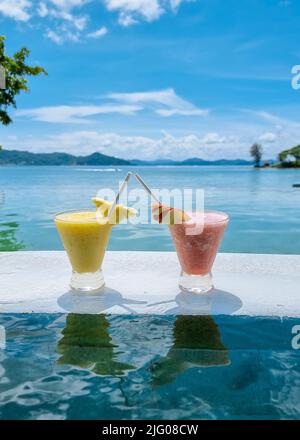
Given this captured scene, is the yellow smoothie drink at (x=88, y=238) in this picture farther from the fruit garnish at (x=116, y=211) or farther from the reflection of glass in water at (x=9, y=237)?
the reflection of glass in water at (x=9, y=237)

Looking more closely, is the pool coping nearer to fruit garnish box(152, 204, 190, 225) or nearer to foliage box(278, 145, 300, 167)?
fruit garnish box(152, 204, 190, 225)

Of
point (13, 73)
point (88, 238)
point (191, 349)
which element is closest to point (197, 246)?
point (88, 238)

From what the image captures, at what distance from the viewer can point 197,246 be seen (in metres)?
1.88

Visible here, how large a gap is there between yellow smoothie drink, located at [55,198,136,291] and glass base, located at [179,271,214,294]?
0.40 m

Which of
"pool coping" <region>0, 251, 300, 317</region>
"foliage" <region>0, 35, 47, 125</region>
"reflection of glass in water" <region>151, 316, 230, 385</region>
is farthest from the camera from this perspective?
"foliage" <region>0, 35, 47, 125</region>

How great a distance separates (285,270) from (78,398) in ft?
4.87

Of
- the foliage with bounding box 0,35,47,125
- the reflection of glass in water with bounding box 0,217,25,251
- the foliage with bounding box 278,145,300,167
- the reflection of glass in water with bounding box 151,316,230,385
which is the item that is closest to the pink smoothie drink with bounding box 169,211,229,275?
the reflection of glass in water with bounding box 151,316,230,385

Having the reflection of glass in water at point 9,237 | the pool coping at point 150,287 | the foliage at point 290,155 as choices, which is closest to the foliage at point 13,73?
the reflection of glass in water at point 9,237

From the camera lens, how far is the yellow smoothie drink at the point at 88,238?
1.89 m

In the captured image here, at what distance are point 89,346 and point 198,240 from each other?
2.48 ft

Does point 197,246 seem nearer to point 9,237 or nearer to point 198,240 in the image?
point 198,240

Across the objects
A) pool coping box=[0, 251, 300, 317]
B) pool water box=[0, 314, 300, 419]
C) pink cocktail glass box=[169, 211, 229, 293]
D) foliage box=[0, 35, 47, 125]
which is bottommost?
pool water box=[0, 314, 300, 419]

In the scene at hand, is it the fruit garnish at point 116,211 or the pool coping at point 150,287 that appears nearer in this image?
the pool coping at point 150,287

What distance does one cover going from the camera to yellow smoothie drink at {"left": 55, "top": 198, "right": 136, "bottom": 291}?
1895mm
